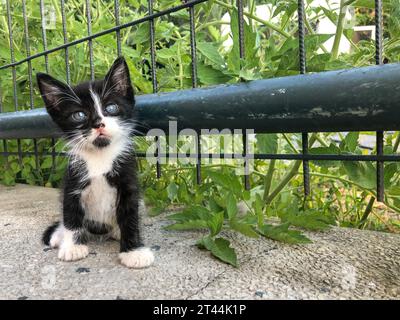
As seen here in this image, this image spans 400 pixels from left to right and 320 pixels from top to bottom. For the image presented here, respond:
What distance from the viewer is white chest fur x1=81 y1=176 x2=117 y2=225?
1.55 meters

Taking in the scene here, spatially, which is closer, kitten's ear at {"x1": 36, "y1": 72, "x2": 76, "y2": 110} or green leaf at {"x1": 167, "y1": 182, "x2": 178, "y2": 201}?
kitten's ear at {"x1": 36, "y1": 72, "x2": 76, "y2": 110}

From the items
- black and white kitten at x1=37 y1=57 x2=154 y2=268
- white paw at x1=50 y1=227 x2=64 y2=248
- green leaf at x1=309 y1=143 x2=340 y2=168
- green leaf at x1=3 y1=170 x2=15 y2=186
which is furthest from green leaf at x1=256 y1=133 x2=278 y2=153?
green leaf at x1=3 y1=170 x2=15 y2=186

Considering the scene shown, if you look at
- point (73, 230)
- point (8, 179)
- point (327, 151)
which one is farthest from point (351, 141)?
point (8, 179)

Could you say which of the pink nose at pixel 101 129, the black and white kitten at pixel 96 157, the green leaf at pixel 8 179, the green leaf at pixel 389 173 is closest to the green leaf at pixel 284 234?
the green leaf at pixel 389 173

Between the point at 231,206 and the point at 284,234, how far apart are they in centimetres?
21

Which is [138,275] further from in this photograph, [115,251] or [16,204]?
[16,204]

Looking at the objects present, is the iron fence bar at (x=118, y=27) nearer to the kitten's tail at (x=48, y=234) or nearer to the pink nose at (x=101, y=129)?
the pink nose at (x=101, y=129)

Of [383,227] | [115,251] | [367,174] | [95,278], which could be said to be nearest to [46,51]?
[115,251]

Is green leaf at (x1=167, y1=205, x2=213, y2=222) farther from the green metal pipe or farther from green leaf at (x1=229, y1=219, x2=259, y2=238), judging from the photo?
the green metal pipe

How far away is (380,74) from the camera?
1.07 m

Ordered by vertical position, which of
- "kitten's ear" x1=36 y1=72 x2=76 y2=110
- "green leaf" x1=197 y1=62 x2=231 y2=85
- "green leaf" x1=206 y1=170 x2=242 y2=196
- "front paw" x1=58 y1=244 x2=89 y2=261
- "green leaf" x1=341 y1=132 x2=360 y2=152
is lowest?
"front paw" x1=58 y1=244 x2=89 y2=261

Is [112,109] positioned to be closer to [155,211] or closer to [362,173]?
[155,211]

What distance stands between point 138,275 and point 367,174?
0.83 metres

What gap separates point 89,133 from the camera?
1483 mm
